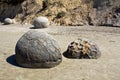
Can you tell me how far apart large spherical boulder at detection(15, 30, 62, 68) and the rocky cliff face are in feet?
32.8

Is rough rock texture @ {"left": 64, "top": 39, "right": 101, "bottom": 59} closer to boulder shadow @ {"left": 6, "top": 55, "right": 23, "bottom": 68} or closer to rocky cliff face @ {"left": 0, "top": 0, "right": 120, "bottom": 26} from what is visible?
boulder shadow @ {"left": 6, "top": 55, "right": 23, "bottom": 68}

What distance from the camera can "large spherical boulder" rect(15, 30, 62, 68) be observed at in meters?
9.26

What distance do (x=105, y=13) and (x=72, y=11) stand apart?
8.65ft

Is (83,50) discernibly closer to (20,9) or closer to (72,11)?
(72,11)

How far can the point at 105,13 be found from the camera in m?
20.1

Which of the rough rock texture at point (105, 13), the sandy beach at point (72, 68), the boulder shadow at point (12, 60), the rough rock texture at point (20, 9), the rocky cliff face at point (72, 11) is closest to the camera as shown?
the sandy beach at point (72, 68)

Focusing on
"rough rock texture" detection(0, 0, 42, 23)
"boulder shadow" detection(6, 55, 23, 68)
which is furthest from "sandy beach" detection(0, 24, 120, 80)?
"rough rock texture" detection(0, 0, 42, 23)

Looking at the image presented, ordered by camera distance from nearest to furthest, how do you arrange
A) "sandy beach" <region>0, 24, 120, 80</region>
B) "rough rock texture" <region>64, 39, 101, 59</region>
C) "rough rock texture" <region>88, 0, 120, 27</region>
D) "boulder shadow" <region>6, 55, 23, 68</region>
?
"sandy beach" <region>0, 24, 120, 80</region> → "boulder shadow" <region>6, 55, 23, 68</region> → "rough rock texture" <region>64, 39, 101, 59</region> → "rough rock texture" <region>88, 0, 120, 27</region>

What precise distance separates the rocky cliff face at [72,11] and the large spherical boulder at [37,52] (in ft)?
32.8

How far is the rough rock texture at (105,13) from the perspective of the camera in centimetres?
1926

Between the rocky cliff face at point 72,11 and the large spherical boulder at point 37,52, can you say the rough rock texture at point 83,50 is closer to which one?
the large spherical boulder at point 37,52

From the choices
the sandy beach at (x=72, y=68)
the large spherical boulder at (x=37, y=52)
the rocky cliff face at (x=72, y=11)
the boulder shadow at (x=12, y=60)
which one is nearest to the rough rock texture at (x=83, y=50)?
the sandy beach at (x=72, y=68)

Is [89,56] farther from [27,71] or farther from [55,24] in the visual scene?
[55,24]

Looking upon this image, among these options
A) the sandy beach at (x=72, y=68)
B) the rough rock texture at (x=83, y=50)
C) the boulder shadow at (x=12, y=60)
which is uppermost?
Answer: the rough rock texture at (x=83, y=50)
